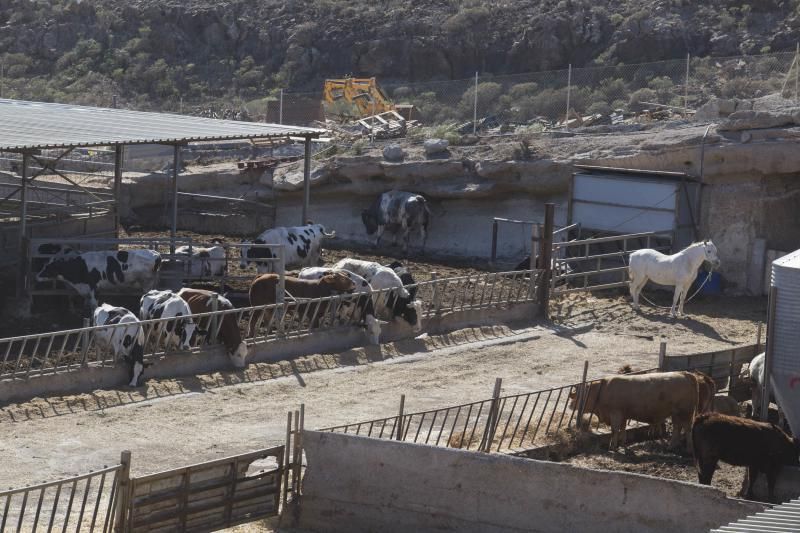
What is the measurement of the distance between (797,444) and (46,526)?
768 cm

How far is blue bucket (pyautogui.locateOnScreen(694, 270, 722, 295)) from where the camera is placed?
91.7 ft

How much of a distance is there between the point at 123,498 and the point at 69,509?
0.48m

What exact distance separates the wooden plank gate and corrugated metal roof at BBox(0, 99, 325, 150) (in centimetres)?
1022

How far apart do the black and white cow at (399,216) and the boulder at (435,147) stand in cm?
116

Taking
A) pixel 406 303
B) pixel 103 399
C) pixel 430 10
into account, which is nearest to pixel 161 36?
pixel 430 10

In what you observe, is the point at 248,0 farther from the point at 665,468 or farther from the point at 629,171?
the point at 665,468

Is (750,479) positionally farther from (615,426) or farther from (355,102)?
(355,102)

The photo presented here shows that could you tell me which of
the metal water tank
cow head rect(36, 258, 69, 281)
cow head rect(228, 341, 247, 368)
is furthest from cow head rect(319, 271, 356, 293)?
the metal water tank

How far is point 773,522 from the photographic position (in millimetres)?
11078

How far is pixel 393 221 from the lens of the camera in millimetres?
31969

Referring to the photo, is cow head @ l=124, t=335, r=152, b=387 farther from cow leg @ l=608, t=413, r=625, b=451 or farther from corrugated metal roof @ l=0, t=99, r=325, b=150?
cow leg @ l=608, t=413, r=625, b=451

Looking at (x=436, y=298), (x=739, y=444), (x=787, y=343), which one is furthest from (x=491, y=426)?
(x=436, y=298)

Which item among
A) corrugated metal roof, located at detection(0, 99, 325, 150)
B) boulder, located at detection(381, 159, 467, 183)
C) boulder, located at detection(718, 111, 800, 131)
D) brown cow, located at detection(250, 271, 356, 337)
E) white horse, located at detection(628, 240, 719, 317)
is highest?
boulder, located at detection(718, 111, 800, 131)

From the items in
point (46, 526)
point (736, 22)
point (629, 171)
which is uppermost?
point (736, 22)
